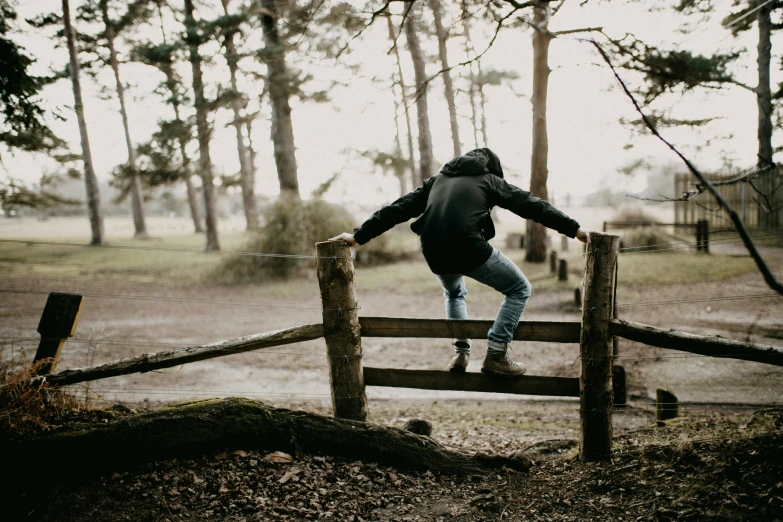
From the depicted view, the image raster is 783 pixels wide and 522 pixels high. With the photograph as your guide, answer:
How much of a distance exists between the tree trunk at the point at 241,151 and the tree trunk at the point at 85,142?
254 inches

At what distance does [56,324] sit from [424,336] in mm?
3069

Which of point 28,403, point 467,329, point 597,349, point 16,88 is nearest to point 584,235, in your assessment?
point 597,349

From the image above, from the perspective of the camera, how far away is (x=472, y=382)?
4.14m

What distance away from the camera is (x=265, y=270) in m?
16.5

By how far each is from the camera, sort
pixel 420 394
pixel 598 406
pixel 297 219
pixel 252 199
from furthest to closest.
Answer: pixel 252 199
pixel 297 219
pixel 420 394
pixel 598 406

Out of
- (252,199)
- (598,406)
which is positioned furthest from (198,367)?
(252,199)

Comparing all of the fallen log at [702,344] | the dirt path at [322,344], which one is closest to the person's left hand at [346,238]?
the dirt path at [322,344]

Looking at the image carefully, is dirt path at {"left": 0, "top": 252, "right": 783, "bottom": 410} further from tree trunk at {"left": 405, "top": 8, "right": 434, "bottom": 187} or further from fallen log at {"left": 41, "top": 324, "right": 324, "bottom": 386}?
tree trunk at {"left": 405, "top": 8, "right": 434, "bottom": 187}

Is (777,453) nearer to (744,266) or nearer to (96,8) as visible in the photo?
(744,266)

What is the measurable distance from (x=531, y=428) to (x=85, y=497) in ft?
13.7

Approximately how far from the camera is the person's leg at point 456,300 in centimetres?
419

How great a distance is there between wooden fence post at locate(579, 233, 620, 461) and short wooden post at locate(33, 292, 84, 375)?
13.4ft

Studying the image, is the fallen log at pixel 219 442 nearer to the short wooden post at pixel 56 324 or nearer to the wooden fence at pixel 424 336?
the wooden fence at pixel 424 336

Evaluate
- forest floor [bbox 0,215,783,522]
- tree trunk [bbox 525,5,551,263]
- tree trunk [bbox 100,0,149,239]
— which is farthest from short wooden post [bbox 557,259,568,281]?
tree trunk [bbox 100,0,149,239]
